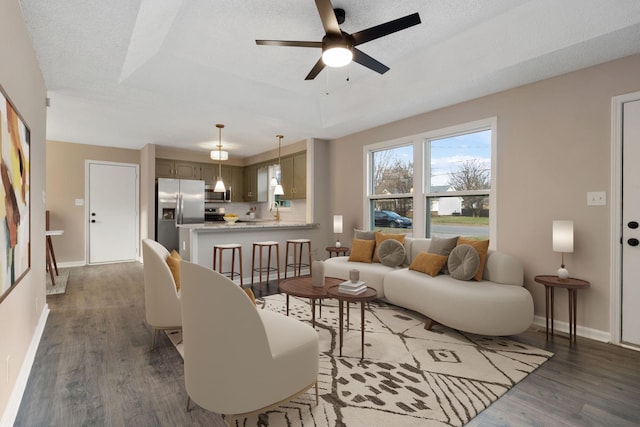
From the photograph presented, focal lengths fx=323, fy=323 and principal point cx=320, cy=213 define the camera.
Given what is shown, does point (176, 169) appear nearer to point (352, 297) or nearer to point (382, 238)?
point (382, 238)

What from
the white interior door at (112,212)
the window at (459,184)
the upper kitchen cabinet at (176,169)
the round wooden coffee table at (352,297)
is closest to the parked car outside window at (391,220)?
the window at (459,184)

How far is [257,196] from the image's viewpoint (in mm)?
7859

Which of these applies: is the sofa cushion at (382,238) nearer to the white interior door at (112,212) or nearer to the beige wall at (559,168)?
the beige wall at (559,168)

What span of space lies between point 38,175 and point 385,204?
13.9 feet

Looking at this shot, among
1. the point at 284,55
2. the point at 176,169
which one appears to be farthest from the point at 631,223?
the point at 176,169

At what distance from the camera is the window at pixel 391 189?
4805 mm

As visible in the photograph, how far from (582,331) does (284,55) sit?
158 inches

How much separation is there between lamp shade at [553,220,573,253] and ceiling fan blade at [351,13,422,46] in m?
2.24

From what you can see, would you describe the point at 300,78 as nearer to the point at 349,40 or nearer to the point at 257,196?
the point at 349,40

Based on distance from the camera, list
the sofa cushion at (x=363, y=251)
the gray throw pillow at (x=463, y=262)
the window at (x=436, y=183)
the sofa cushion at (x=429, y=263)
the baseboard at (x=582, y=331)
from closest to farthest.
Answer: the baseboard at (x=582, y=331)
the gray throw pillow at (x=463, y=262)
the sofa cushion at (x=429, y=263)
the window at (x=436, y=183)
the sofa cushion at (x=363, y=251)

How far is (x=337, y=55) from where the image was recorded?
95.3 inches

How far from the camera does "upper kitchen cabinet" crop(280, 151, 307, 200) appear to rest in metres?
6.32

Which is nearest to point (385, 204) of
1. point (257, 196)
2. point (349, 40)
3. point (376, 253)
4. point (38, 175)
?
point (376, 253)

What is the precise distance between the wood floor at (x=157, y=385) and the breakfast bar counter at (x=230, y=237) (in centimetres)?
161
